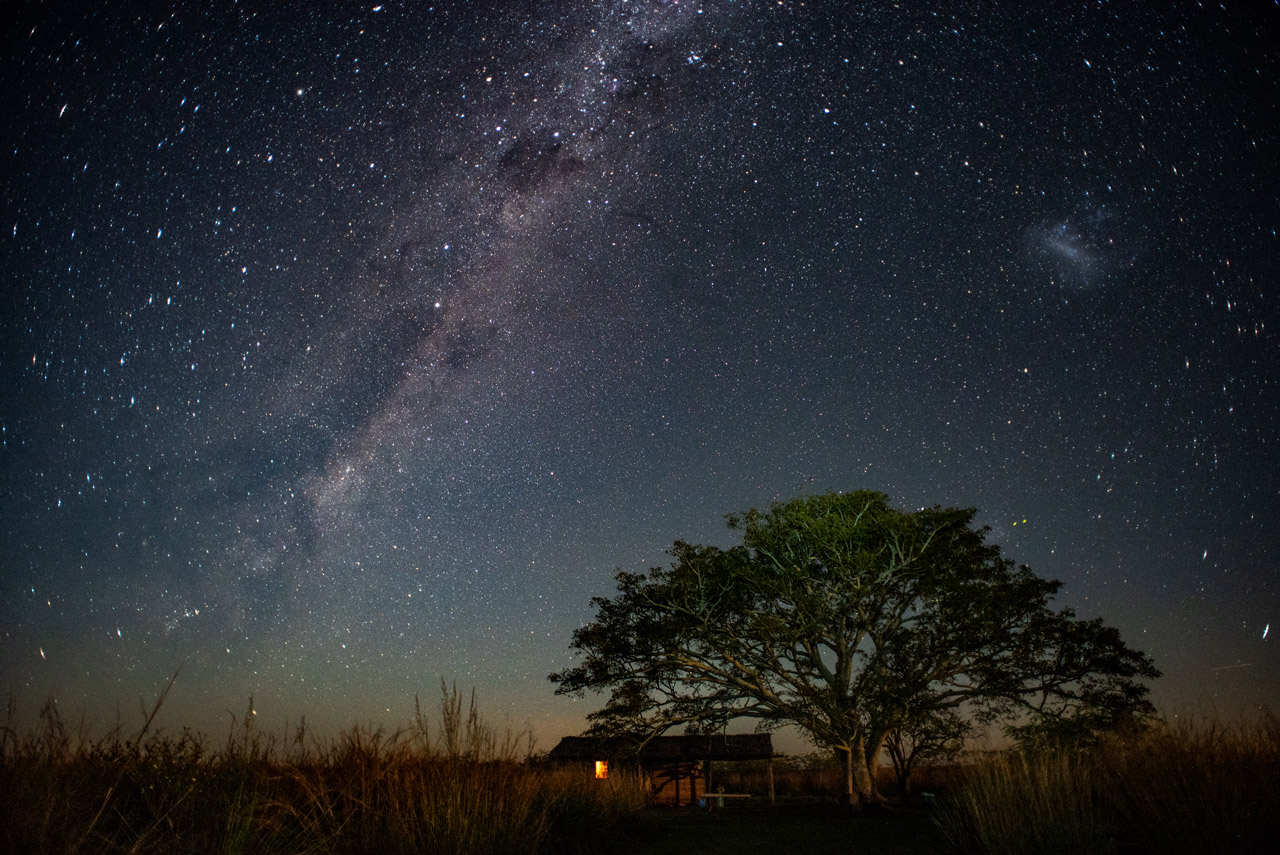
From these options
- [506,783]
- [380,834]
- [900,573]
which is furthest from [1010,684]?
[380,834]

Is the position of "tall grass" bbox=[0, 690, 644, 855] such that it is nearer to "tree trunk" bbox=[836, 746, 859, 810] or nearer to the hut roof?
"tree trunk" bbox=[836, 746, 859, 810]

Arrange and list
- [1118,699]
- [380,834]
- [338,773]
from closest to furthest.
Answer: [380,834], [338,773], [1118,699]

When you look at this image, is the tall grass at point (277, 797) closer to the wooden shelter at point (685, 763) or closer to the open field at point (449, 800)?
the open field at point (449, 800)

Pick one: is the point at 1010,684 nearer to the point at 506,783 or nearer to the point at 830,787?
the point at 506,783

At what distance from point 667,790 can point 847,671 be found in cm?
1276

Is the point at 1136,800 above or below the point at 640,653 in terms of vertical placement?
below

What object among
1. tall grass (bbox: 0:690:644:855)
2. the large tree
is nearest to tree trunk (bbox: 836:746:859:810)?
the large tree

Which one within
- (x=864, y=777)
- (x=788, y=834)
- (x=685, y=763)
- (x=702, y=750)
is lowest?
(x=685, y=763)

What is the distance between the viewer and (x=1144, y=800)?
7.08 metres

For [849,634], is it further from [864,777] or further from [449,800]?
[449,800]

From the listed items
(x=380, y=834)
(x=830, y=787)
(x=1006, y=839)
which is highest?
(x=380, y=834)

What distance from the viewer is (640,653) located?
18891mm

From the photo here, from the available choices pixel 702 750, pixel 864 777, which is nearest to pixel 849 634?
pixel 864 777

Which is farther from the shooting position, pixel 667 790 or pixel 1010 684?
pixel 667 790
